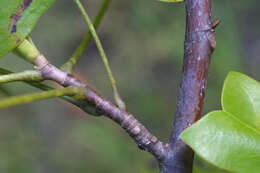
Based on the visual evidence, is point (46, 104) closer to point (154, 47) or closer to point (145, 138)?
point (154, 47)

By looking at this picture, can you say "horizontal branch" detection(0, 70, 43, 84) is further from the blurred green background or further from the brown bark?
the blurred green background

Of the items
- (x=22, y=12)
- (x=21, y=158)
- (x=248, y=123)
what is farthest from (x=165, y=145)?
(x=21, y=158)

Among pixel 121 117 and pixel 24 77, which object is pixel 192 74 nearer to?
pixel 121 117

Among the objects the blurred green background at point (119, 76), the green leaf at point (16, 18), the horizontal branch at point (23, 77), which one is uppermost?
the green leaf at point (16, 18)

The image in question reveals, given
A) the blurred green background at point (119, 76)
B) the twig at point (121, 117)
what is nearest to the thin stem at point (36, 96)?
the twig at point (121, 117)

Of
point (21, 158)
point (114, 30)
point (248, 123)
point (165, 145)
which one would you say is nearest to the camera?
point (248, 123)

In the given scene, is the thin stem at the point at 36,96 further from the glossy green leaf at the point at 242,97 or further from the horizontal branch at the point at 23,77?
the glossy green leaf at the point at 242,97

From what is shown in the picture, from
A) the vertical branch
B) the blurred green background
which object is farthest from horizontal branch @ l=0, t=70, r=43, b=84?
the blurred green background
